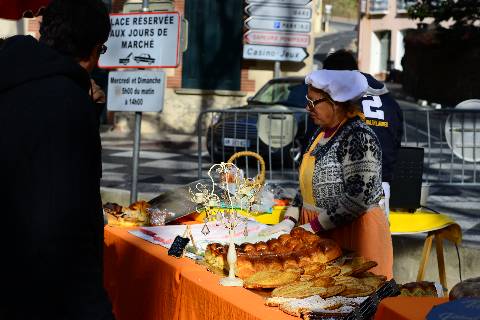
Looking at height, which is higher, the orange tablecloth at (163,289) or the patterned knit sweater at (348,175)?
the patterned knit sweater at (348,175)

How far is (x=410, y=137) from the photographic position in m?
10.6

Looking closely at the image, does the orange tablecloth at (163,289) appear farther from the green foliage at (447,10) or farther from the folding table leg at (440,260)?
the green foliage at (447,10)

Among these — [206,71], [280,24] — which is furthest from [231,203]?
[206,71]

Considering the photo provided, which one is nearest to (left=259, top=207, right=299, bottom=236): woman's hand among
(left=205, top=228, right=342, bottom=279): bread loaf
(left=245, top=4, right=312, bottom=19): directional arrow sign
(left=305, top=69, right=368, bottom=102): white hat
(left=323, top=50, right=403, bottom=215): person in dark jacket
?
(left=205, top=228, right=342, bottom=279): bread loaf

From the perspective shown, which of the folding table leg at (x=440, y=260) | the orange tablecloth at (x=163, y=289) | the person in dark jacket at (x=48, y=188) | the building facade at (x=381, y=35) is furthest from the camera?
the building facade at (x=381, y=35)

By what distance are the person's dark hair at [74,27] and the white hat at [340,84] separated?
5.94 feet

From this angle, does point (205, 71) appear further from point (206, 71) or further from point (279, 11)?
point (279, 11)

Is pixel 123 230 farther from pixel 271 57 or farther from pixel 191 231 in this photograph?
pixel 271 57

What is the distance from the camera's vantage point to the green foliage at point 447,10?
29.0m

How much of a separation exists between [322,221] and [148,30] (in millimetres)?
3094

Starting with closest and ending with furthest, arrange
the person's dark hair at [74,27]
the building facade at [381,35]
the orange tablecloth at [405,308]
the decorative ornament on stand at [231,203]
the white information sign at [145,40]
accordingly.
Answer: the orange tablecloth at [405,308] → the person's dark hair at [74,27] → the decorative ornament on stand at [231,203] → the white information sign at [145,40] → the building facade at [381,35]

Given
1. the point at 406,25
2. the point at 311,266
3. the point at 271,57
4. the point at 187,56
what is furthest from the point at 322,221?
the point at 406,25

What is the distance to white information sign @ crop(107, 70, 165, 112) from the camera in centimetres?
720

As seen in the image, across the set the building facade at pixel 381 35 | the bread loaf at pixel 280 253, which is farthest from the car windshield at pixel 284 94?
the building facade at pixel 381 35
